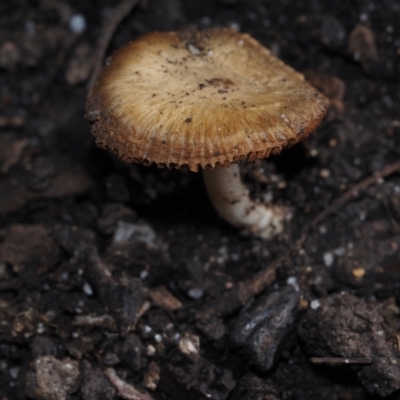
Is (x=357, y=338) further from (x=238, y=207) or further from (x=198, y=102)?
(x=198, y=102)

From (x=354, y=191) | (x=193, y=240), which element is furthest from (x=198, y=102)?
(x=354, y=191)


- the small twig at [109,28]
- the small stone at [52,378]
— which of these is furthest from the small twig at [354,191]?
the small twig at [109,28]

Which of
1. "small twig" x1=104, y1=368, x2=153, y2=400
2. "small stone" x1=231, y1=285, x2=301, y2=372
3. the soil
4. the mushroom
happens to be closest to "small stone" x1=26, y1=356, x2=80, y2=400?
the soil

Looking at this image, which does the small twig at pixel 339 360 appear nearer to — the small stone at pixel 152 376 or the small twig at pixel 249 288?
the small twig at pixel 249 288

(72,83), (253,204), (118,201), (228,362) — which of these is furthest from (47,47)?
(228,362)

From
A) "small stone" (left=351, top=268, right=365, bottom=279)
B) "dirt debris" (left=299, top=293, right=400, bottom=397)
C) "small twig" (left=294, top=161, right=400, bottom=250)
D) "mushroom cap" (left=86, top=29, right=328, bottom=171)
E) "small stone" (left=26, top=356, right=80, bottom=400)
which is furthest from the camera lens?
"small twig" (left=294, top=161, right=400, bottom=250)

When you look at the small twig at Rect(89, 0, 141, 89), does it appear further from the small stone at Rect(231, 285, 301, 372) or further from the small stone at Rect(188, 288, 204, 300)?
the small stone at Rect(231, 285, 301, 372)

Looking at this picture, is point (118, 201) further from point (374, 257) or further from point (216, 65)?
point (374, 257)
